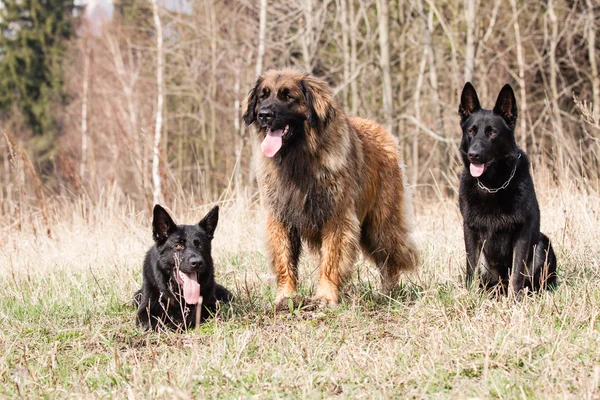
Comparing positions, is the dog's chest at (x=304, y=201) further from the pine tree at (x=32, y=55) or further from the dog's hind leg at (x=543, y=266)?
the pine tree at (x=32, y=55)

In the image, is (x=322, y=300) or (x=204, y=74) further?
(x=204, y=74)

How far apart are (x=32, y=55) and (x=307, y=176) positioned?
1577 inches

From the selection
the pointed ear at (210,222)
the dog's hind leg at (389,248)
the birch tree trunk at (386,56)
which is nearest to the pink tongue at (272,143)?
the pointed ear at (210,222)

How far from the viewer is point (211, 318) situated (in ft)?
16.1

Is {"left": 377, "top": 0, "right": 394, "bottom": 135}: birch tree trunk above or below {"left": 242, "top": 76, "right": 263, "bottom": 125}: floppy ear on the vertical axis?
above

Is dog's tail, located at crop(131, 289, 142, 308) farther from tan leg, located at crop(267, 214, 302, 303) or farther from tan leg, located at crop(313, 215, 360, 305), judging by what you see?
tan leg, located at crop(313, 215, 360, 305)

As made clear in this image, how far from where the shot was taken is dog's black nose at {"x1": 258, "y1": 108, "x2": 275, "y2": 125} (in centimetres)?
506

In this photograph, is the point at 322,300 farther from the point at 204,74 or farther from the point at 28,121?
the point at 28,121

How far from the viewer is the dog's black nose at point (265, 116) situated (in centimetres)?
506

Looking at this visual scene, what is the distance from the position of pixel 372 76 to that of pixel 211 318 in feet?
42.9

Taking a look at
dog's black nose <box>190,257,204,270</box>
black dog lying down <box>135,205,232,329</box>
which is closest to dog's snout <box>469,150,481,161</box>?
black dog lying down <box>135,205,232,329</box>

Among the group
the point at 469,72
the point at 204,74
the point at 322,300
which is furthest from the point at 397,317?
the point at 204,74

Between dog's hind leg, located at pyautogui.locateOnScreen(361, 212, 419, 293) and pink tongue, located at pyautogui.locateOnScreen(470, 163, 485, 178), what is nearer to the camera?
pink tongue, located at pyautogui.locateOnScreen(470, 163, 485, 178)

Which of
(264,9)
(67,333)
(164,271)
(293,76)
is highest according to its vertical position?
(264,9)
